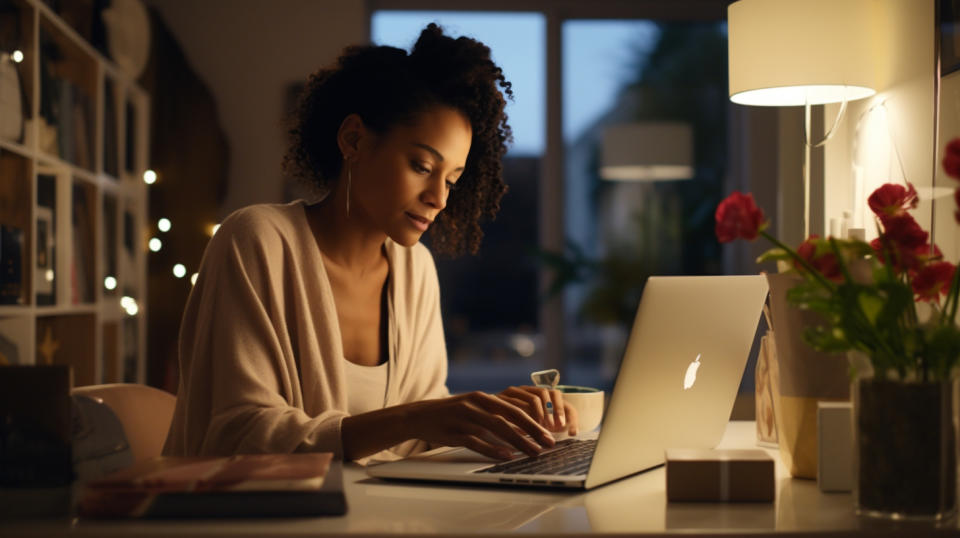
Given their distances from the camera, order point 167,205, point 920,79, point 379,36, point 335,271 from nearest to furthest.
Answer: point 920,79 < point 335,271 < point 167,205 < point 379,36

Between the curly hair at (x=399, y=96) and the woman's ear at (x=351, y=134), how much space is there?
1 cm

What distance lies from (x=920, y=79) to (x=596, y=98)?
331 cm

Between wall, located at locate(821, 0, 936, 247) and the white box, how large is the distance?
0.35 meters

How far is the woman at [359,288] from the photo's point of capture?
3.78 ft

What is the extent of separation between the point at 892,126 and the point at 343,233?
34.2 inches

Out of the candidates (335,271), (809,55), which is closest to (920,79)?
(809,55)

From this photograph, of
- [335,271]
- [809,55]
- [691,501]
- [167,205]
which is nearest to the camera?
[691,501]

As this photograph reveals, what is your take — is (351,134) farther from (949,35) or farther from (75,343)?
(75,343)

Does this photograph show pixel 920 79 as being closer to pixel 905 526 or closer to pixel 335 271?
pixel 905 526

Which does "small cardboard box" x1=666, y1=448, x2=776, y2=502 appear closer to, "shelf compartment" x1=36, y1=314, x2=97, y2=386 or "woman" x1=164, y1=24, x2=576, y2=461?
"woman" x1=164, y1=24, x2=576, y2=461

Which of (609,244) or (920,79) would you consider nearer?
(920,79)

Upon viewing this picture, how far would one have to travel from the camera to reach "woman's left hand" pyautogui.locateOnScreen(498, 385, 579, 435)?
1188 millimetres

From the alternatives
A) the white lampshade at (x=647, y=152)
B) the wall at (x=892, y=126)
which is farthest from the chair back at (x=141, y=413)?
the white lampshade at (x=647, y=152)

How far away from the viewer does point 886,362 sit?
0.82 meters
